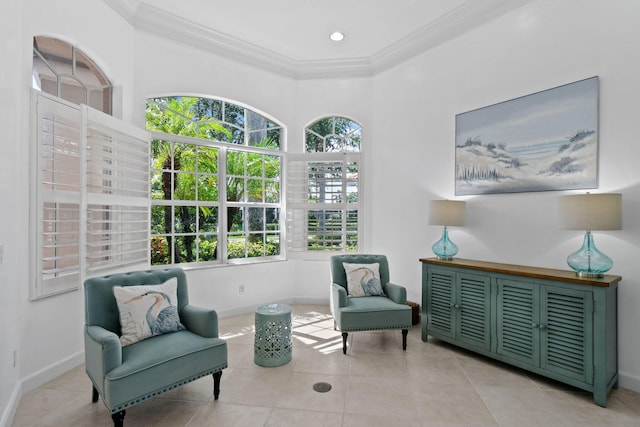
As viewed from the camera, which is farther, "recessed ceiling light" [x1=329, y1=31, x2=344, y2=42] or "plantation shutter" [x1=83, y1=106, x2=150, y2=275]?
Answer: "recessed ceiling light" [x1=329, y1=31, x2=344, y2=42]

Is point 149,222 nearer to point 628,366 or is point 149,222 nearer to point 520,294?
point 520,294

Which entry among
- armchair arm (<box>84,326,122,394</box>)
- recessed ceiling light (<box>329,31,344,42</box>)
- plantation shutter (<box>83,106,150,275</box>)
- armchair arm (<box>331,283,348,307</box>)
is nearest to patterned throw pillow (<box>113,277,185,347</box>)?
armchair arm (<box>84,326,122,394</box>)

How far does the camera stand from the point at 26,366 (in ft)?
8.32

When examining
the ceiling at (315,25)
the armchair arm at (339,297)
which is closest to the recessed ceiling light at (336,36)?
the ceiling at (315,25)

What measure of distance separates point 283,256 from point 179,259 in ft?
4.64

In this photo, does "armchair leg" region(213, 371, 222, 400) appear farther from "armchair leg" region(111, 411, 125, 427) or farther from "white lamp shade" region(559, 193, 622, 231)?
"white lamp shade" region(559, 193, 622, 231)

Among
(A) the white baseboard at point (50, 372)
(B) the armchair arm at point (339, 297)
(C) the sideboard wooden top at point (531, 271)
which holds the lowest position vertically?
A: (A) the white baseboard at point (50, 372)

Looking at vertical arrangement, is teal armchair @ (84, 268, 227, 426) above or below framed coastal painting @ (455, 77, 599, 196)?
below

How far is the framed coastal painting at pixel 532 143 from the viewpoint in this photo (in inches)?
109

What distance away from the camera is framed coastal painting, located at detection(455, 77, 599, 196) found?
2.76 meters

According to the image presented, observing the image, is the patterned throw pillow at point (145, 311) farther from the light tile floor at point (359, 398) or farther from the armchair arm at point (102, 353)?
the light tile floor at point (359, 398)

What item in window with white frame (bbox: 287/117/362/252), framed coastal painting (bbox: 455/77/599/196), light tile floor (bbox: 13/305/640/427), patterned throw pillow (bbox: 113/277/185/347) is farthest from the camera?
window with white frame (bbox: 287/117/362/252)

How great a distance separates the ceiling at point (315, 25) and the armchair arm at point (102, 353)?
10.2 feet

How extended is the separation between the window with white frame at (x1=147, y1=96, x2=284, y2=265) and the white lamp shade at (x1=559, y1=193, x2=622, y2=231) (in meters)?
3.43
